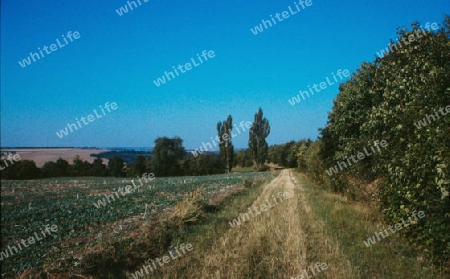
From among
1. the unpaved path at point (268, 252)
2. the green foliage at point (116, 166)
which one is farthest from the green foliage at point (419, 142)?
the green foliage at point (116, 166)

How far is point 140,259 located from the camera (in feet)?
24.8

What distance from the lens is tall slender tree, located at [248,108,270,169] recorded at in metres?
73.8

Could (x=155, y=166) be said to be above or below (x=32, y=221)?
above

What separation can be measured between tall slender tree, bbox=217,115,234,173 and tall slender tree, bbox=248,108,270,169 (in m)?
5.67

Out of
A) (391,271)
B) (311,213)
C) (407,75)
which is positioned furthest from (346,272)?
(407,75)

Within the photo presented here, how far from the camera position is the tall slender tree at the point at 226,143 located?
244ft

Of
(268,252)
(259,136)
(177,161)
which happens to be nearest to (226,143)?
(259,136)

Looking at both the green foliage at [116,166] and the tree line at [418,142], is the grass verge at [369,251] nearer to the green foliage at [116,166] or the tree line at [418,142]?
the tree line at [418,142]

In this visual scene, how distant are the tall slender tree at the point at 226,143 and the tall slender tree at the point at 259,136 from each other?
5.67m

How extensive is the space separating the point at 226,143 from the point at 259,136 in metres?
9.33

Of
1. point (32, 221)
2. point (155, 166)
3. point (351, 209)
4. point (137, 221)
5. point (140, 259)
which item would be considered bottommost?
point (351, 209)

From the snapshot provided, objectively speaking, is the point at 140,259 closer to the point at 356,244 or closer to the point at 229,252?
the point at 229,252

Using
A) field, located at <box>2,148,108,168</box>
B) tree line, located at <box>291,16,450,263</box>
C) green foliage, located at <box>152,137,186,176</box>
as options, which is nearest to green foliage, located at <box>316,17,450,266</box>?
tree line, located at <box>291,16,450,263</box>

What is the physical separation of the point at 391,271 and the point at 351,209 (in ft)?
22.6
